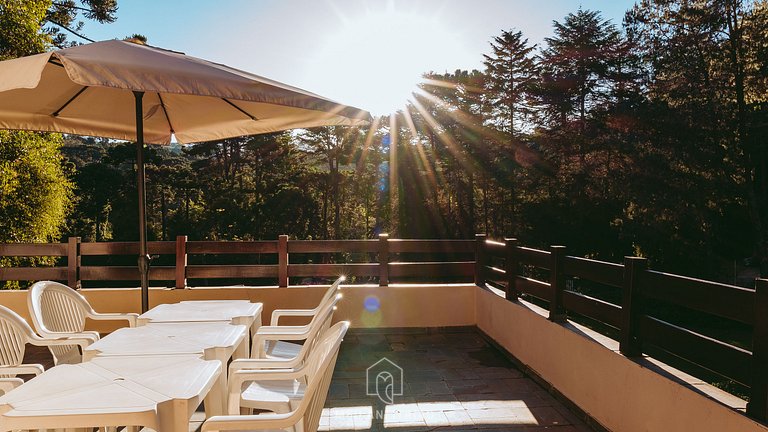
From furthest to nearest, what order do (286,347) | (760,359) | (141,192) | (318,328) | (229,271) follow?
(229,271) → (141,192) → (286,347) → (318,328) → (760,359)

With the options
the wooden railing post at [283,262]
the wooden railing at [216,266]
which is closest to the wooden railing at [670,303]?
the wooden railing at [216,266]

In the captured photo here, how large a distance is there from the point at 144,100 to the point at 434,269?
11.7 feet

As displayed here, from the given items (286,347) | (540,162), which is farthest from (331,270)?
(540,162)

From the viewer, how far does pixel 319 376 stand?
1714 mm

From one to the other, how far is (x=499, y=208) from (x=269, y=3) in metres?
19.4

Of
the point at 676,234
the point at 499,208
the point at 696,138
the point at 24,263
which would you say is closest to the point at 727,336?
the point at 676,234

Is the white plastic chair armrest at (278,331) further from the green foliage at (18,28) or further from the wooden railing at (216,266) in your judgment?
the green foliage at (18,28)

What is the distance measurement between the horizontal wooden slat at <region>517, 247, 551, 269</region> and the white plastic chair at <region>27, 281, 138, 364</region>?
117 inches

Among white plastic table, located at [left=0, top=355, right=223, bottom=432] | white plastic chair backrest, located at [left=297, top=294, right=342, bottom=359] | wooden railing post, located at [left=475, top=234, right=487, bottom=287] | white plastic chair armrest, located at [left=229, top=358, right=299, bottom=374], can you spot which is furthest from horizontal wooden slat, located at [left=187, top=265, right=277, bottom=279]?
white plastic table, located at [left=0, top=355, right=223, bottom=432]

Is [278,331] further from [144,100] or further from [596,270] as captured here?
[144,100]

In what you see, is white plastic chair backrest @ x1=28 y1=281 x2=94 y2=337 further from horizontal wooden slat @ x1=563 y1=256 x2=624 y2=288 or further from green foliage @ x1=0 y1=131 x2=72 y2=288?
green foliage @ x1=0 y1=131 x2=72 y2=288

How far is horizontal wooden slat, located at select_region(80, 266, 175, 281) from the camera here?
213 inches

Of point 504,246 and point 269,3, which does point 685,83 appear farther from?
point 504,246

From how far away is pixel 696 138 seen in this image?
1627cm
